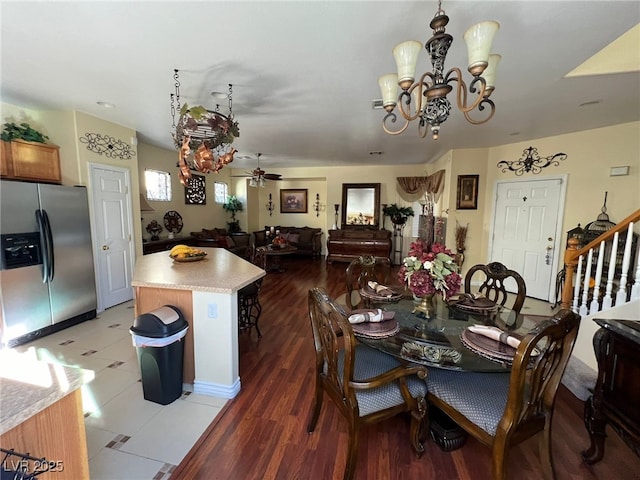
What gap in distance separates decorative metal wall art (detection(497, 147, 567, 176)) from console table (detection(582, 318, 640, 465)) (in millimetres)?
3626

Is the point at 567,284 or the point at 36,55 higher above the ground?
the point at 36,55

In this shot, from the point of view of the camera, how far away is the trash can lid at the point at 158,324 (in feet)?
6.21

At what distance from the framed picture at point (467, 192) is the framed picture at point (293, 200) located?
4.52 meters

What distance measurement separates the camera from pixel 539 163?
428 cm

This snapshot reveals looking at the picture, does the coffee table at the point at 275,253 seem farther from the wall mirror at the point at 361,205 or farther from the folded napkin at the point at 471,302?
the folded napkin at the point at 471,302

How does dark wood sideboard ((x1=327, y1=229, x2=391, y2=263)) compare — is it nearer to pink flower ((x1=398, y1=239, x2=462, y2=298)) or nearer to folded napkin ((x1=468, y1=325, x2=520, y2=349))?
pink flower ((x1=398, y1=239, x2=462, y2=298))

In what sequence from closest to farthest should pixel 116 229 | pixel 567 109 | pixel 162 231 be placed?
pixel 567 109, pixel 116 229, pixel 162 231

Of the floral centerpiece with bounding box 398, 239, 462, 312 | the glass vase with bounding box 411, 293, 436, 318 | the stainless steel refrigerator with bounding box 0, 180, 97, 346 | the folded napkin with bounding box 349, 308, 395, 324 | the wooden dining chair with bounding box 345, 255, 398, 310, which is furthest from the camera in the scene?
the stainless steel refrigerator with bounding box 0, 180, 97, 346

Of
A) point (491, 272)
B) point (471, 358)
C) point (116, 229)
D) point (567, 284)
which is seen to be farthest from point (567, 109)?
point (116, 229)

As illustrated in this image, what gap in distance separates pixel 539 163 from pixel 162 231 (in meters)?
6.66

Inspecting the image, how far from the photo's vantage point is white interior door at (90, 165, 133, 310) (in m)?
3.65

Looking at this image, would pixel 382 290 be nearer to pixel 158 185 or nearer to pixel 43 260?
pixel 43 260

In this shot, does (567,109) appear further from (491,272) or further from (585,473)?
(585,473)

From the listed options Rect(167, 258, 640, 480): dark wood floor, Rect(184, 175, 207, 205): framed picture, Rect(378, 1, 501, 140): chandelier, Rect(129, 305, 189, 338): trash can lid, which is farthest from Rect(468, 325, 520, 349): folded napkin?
Rect(184, 175, 207, 205): framed picture
